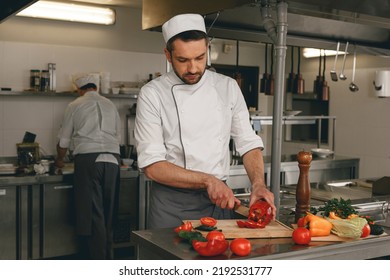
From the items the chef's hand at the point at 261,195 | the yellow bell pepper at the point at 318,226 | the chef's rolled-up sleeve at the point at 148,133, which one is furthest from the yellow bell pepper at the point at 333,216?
the chef's rolled-up sleeve at the point at 148,133

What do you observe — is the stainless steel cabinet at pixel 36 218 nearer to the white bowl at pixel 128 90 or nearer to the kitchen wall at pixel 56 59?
the kitchen wall at pixel 56 59

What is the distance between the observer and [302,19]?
3002 millimetres

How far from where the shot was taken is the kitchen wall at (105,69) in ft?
16.3

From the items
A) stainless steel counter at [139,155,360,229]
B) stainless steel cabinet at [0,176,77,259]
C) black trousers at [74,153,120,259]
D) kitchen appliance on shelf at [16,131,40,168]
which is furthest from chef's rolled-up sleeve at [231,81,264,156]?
kitchen appliance on shelf at [16,131,40,168]

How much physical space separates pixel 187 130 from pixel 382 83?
409 cm

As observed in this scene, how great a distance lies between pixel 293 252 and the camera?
152 cm

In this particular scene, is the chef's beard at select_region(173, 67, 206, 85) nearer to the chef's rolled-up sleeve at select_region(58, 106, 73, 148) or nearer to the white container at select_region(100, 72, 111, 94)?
the chef's rolled-up sleeve at select_region(58, 106, 73, 148)

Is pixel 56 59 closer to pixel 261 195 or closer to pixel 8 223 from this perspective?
pixel 8 223

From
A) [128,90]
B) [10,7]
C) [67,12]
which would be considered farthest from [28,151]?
[10,7]

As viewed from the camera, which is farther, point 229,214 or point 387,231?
point 229,214

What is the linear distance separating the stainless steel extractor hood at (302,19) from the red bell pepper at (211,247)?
3.33 ft

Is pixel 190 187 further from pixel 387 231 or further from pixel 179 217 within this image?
pixel 387 231
